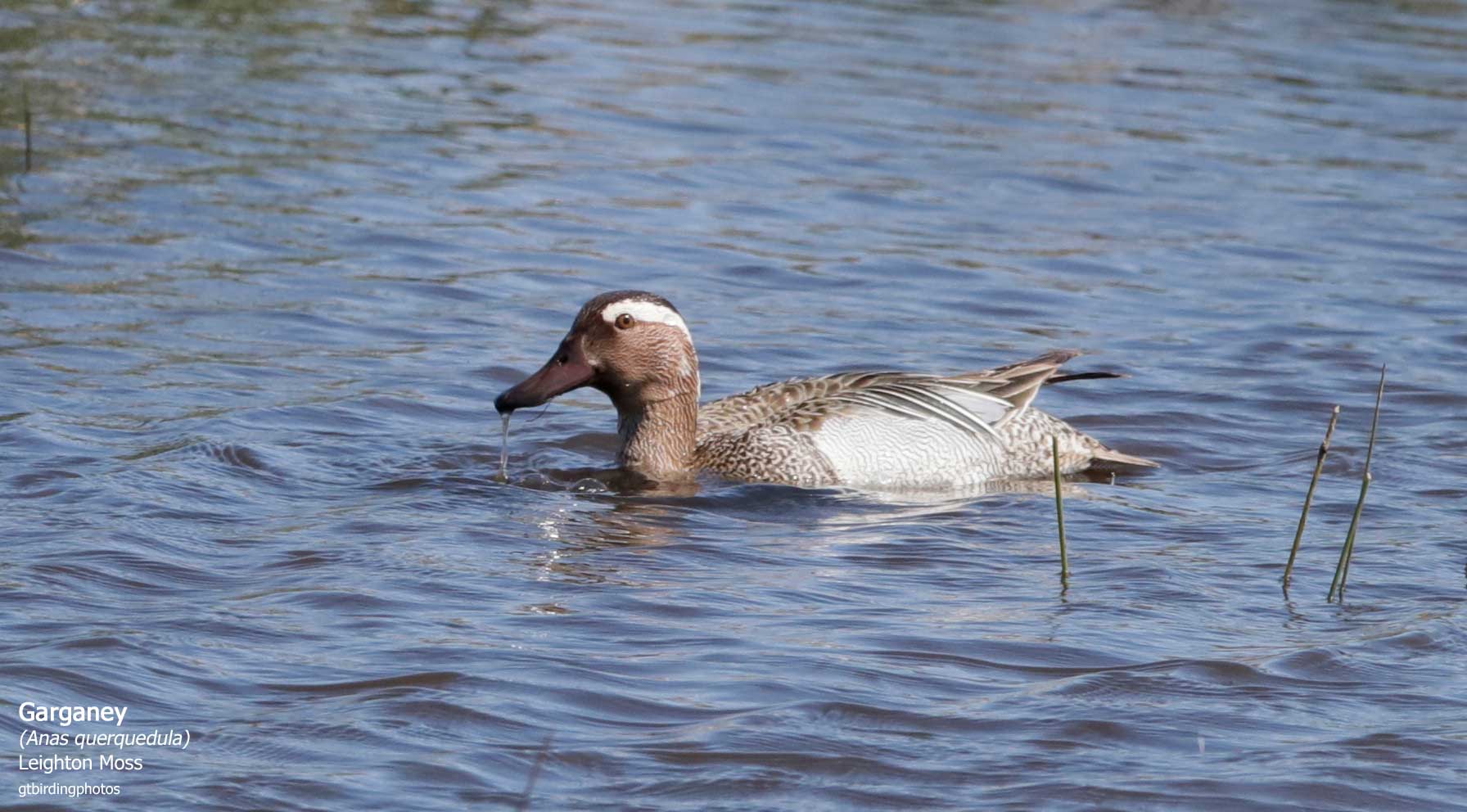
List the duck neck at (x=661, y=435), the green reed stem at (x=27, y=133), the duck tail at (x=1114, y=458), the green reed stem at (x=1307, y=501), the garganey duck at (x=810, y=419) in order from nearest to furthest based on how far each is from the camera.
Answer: the green reed stem at (x=1307, y=501) → the garganey duck at (x=810, y=419) → the duck neck at (x=661, y=435) → the duck tail at (x=1114, y=458) → the green reed stem at (x=27, y=133)

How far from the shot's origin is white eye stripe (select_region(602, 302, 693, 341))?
887 centimetres

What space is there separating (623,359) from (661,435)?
37cm

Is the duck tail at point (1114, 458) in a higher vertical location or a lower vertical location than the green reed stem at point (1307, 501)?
lower

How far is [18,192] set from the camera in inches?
507

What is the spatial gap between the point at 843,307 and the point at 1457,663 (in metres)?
5.93

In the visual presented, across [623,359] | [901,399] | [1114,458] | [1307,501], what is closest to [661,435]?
[623,359]

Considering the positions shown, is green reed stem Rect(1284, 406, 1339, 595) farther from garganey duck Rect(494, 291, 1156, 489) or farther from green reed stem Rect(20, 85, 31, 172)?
green reed stem Rect(20, 85, 31, 172)

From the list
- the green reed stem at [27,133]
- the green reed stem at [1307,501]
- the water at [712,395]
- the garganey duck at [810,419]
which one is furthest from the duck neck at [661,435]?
the green reed stem at [27,133]

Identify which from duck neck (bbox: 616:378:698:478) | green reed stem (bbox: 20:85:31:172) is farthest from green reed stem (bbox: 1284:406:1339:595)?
green reed stem (bbox: 20:85:31:172)

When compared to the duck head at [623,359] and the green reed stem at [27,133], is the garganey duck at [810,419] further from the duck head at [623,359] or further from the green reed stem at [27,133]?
the green reed stem at [27,133]

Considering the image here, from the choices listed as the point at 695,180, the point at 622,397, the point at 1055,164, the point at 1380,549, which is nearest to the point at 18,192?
the point at 695,180

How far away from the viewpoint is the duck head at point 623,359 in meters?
8.78

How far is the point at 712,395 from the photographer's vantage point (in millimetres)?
10711

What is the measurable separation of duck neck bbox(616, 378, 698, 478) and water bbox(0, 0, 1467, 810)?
1.11 feet
